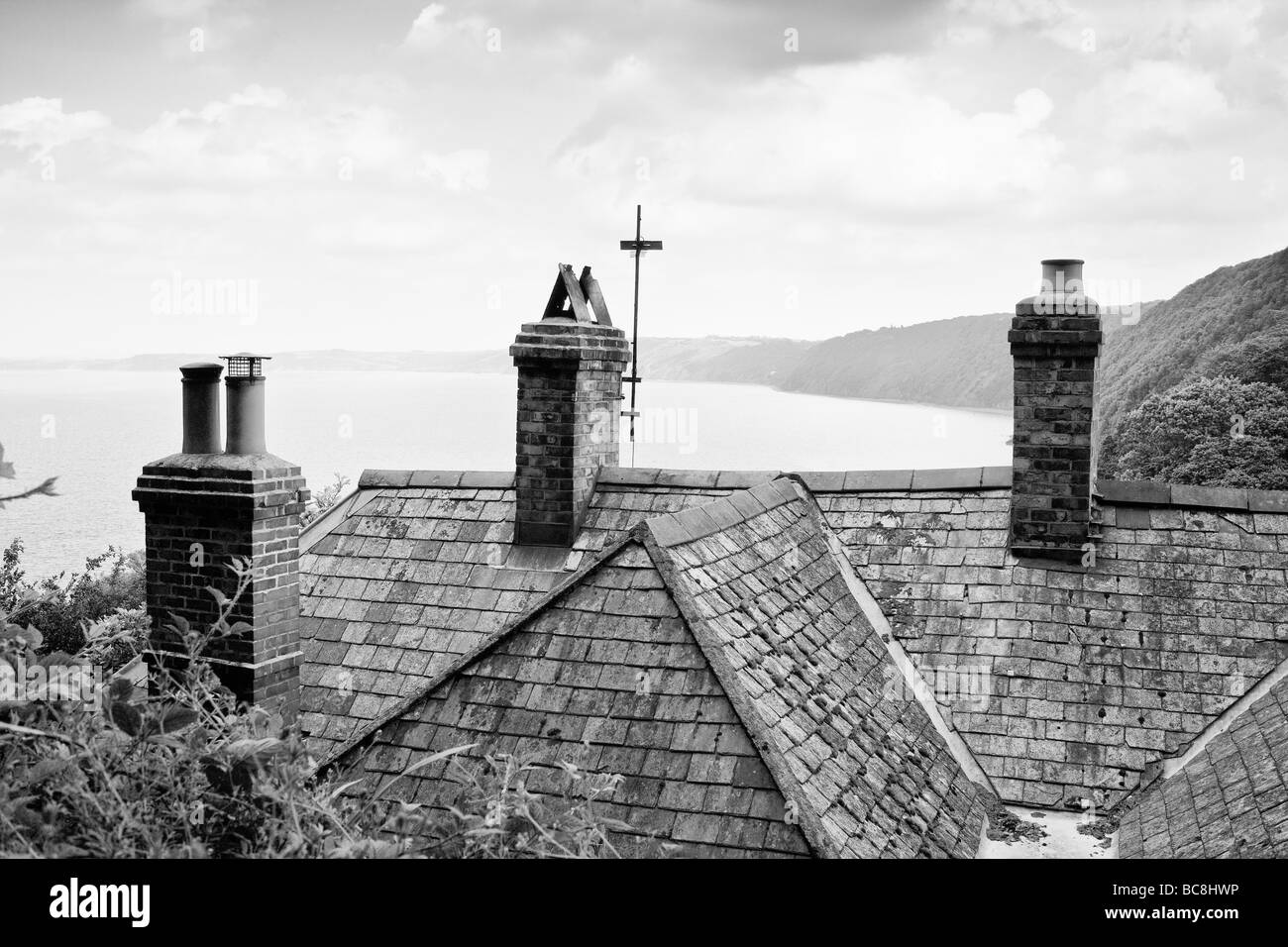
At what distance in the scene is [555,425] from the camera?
11312 millimetres

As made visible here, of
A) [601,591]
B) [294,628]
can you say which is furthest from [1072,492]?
[294,628]

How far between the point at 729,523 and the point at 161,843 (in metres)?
5.86

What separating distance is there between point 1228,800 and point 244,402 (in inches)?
267

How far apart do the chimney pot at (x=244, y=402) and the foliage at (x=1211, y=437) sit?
114 feet

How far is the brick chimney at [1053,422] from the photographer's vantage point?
32.7ft

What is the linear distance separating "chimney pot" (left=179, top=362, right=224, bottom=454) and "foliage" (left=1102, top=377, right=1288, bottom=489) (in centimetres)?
3483

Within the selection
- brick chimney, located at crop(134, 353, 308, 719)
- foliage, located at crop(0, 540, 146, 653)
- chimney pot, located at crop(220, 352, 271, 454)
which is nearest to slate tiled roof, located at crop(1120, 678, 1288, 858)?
brick chimney, located at crop(134, 353, 308, 719)

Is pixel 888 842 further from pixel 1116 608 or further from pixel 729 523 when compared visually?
pixel 1116 608

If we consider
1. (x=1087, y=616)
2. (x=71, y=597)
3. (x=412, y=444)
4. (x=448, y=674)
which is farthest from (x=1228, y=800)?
(x=412, y=444)

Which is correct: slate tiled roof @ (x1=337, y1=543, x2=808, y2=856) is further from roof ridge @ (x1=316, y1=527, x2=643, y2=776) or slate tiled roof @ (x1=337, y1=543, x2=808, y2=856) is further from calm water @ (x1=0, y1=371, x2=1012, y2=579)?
calm water @ (x1=0, y1=371, x2=1012, y2=579)

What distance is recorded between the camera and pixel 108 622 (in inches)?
196

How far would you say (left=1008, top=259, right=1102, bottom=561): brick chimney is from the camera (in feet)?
32.7

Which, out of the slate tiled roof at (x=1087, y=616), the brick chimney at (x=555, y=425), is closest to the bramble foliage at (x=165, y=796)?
the slate tiled roof at (x=1087, y=616)

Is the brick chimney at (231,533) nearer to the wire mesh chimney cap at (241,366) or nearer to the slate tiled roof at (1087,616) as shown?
the wire mesh chimney cap at (241,366)
